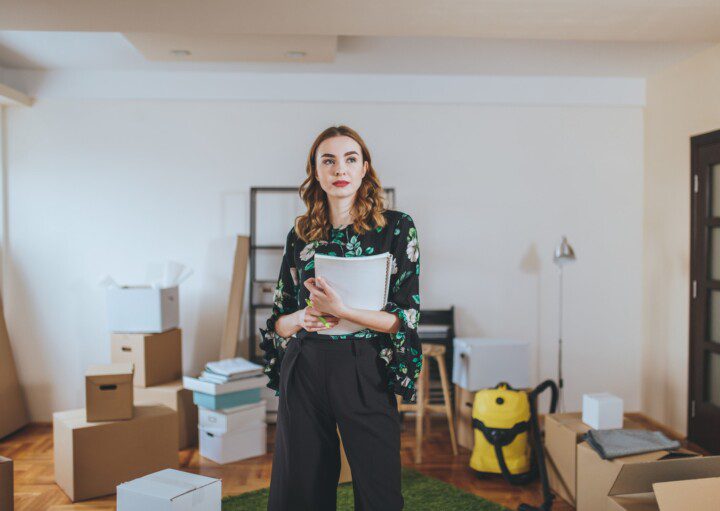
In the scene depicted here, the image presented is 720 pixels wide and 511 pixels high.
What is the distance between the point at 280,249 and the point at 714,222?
280 cm

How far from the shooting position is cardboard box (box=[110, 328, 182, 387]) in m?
3.53

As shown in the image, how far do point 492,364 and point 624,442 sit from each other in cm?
112

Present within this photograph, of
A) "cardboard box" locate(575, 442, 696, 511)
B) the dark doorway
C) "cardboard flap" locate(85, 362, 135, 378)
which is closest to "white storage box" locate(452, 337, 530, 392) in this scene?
"cardboard box" locate(575, 442, 696, 511)

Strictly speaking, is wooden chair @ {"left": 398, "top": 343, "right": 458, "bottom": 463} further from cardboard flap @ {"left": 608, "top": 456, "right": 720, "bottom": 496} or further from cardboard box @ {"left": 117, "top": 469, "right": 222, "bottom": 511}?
cardboard box @ {"left": 117, "top": 469, "right": 222, "bottom": 511}

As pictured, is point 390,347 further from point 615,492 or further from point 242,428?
point 242,428

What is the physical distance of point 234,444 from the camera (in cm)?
342

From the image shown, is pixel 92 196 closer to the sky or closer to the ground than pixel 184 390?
closer to the sky

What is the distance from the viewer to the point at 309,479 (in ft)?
4.81

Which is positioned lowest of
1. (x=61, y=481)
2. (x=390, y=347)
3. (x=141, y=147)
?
(x=61, y=481)

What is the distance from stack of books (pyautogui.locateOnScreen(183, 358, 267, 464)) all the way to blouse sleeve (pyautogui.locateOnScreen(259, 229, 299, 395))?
6.10 feet

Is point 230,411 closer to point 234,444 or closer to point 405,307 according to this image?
point 234,444

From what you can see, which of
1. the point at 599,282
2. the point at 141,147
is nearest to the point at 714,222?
the point at 599,282

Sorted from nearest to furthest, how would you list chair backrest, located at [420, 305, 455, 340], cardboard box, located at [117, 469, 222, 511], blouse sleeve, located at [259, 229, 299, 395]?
blouse sleeve, located at [259, 229, 299, 395] < cardboard box, located at [117, 469, 222, 511] < chair backrest, located at [420, 305, 455, 340]

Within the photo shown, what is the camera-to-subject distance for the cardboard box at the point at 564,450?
2752 mm
